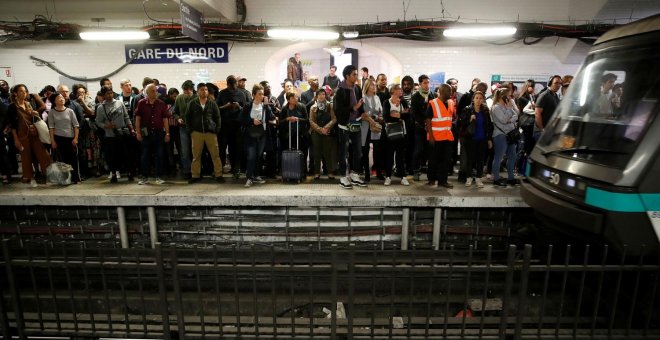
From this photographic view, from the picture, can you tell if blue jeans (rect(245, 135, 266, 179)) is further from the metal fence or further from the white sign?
the white sign

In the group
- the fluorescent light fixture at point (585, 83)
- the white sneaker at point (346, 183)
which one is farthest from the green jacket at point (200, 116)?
the fluorescent light fixture at point (585, 83)

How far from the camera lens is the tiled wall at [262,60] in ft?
38.6

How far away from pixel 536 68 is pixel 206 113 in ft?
33.8

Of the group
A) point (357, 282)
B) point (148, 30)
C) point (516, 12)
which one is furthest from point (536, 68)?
point (148, 30)

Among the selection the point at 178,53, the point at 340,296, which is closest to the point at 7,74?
the point at 178,53

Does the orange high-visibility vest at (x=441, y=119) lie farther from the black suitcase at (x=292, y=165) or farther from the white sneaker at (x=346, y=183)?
the black suitcase at (x=292, y=165)

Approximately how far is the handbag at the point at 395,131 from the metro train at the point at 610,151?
Answer: 237 cm

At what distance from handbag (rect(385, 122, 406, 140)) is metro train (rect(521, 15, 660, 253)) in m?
2.37

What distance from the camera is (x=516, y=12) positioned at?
1140 centimetres

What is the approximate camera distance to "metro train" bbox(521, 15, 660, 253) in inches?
146

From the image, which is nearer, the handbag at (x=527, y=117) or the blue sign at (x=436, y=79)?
the handbag at (x=527, y=117)

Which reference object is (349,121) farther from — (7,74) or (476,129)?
(7,74)

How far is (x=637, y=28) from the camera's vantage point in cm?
418

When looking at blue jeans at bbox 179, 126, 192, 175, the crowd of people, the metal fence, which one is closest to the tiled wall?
the crowd of people
